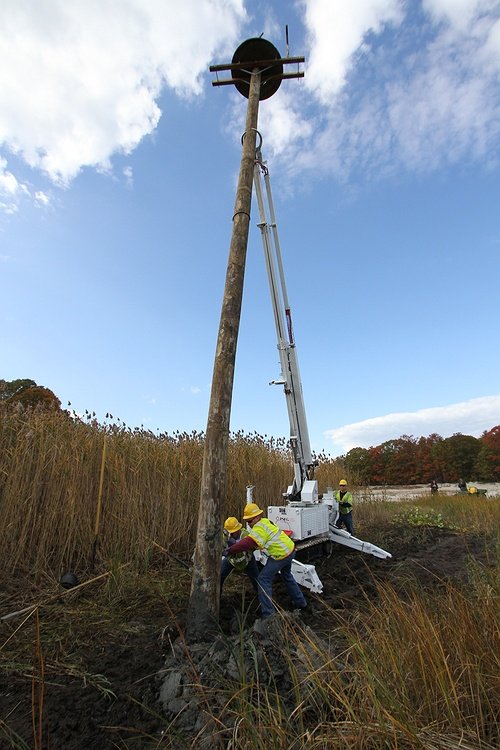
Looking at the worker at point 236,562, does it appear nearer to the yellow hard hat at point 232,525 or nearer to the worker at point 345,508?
the yellow hard hat at point 232,525

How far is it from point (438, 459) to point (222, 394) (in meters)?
60.3

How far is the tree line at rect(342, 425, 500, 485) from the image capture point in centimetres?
5487

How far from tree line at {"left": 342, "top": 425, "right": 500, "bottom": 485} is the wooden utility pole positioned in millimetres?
52210

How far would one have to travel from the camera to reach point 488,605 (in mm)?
2943

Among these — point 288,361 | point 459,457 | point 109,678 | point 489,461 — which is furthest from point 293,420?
point 459,457

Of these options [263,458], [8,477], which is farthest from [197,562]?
[263,458]

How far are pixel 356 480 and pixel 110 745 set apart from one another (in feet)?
51.1

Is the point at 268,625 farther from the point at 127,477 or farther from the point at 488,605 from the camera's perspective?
the point at 127,477

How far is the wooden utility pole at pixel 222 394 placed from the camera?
4367 millimetres

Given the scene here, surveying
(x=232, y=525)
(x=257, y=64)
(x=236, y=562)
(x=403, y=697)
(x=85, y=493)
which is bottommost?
(x=403, y=697)

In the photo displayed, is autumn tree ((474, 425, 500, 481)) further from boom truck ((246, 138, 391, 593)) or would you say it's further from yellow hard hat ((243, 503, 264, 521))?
yellow hard hat ((243, 503, 264, 521))

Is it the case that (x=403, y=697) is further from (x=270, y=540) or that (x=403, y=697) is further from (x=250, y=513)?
(x=250, y=513)

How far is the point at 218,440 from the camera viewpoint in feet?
15.1

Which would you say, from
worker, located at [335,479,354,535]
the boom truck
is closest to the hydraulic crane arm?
the boom truck
